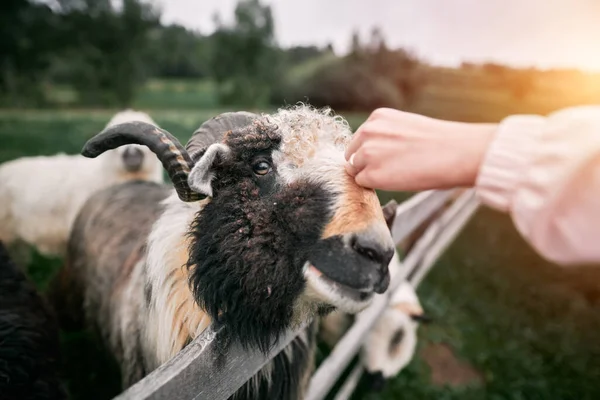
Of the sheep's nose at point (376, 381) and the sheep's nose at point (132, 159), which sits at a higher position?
the sheep's nose at point (132, 159)

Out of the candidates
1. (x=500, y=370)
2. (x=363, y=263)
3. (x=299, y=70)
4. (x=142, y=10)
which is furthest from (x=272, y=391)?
(x=142, y=10)

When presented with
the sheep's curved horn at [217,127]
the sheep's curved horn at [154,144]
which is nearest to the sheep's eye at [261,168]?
the sheep's curved horn at [154,144]

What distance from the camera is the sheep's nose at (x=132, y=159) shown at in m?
4.73

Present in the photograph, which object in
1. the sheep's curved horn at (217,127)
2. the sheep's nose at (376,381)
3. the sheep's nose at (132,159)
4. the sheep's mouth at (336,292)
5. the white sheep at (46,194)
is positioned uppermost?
the sheep's curved horn at (217,127)

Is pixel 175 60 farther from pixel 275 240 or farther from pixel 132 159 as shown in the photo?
pixel 275 240

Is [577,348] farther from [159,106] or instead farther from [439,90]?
[159,106]

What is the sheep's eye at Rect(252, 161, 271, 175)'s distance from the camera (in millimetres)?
1827

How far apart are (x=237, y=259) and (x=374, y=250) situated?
611mm

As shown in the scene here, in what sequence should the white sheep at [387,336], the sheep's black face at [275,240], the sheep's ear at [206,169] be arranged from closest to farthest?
1. the sheep's black face at [275,240]
2. the sheep's ear at [206,169]
3. the white sheep at [387,336]

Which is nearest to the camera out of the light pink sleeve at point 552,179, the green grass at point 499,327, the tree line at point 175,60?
the light pink sleeve at point 552,179

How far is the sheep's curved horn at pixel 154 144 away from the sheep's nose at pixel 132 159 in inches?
123

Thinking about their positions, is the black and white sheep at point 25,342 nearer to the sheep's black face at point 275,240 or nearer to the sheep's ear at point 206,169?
the sheep's black face at point 275,240

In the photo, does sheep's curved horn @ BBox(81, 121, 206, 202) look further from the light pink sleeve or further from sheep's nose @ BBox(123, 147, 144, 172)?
sheep's nose @ BBox(123, 147, 144, 172)

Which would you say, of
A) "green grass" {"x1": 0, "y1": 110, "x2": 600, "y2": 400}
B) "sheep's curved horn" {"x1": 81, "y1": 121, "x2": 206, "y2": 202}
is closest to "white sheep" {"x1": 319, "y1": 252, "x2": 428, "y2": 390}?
"green grass" {"x1": 0, "y1": 110, "x2": 600, "y2": 400}
